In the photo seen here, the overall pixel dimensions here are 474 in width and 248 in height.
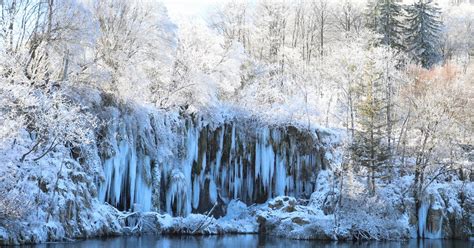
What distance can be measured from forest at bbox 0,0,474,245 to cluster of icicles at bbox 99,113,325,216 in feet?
0.28

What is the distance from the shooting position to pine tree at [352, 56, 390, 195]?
3297 cm

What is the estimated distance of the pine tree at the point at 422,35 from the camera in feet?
168

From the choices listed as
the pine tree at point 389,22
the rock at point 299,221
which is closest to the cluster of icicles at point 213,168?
the rock at point 299,221

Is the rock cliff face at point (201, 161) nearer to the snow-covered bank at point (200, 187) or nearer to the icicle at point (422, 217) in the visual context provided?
the snow-covered bank at point (200, 187)

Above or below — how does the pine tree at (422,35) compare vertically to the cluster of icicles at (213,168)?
above

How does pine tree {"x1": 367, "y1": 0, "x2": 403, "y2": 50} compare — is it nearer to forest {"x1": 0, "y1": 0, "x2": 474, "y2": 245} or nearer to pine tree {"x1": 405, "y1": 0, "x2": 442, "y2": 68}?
pine tree {"x1": 405, "y1": 0, "x2": 442, "y2": 68}

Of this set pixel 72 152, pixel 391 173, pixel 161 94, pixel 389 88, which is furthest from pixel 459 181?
pixel 72 152

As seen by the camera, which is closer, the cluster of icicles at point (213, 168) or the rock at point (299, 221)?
the cluster of icicles at point (213, 168)

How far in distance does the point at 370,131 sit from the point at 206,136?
9.56 m

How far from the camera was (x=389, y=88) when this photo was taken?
3919cm

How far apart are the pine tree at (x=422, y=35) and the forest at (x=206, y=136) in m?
6.26

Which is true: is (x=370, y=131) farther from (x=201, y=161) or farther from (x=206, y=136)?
(x=201, y=161)

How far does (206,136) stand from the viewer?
112 feet

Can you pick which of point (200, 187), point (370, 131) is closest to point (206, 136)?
point (200, 187)
